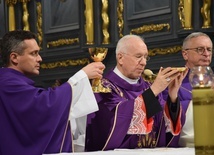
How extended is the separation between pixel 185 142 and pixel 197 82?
2.52 meters

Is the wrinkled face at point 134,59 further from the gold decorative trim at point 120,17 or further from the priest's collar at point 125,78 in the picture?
the gold decorative trim at point 120,17

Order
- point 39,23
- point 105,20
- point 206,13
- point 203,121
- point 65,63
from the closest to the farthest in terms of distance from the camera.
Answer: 1. point 203,121
2. point 206,13
3. point 105,20
4. point 65,63
5. point 39,23

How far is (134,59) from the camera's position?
4.78 m

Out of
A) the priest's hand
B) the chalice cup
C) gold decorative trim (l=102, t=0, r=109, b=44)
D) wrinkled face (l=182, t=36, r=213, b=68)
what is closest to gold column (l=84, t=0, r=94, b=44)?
gold decorative trim (l=102, t=0, r=109, b=44)

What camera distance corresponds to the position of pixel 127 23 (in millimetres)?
7102

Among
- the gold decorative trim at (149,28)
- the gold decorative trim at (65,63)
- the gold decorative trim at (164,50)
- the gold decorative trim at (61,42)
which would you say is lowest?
the gold decorative trim at (65,63)

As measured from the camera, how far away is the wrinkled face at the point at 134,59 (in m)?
4.77

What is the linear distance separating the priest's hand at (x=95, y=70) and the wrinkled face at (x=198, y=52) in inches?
57.0

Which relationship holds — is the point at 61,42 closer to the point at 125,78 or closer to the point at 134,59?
the point at 125,78

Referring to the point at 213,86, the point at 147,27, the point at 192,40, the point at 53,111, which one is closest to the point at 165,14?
the point at 147,27

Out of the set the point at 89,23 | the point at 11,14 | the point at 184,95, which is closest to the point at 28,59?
the point at 184,95

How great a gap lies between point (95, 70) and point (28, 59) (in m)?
0.56

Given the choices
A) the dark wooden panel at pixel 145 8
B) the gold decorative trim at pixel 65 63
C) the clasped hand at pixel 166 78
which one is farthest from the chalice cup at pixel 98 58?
the gold decorative trim at pixel 65 63

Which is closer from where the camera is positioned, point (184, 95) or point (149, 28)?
point (184, 95)
